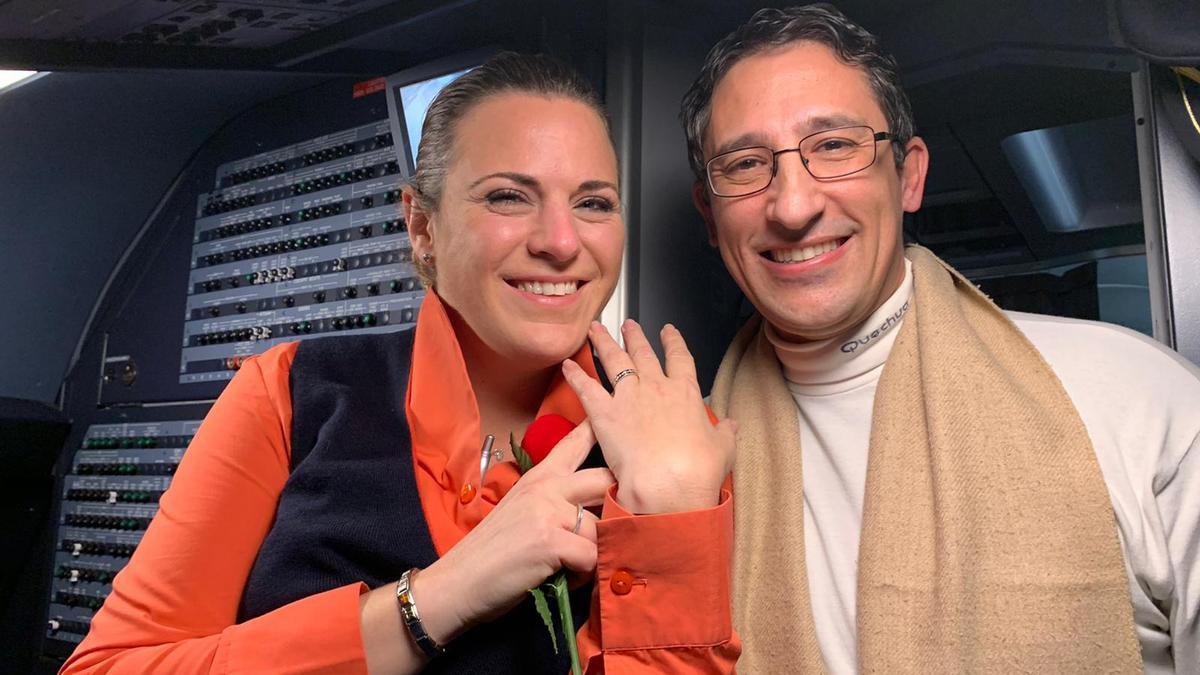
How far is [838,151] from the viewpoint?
1234mm

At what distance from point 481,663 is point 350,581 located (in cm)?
18

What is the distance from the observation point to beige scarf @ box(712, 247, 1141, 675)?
1.03m

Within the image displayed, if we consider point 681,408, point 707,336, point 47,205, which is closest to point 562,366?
point 681,408

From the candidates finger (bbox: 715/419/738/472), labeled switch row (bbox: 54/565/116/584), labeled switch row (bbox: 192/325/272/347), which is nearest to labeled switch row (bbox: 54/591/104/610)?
labeled switch row (bbox: 54/565/116/584)

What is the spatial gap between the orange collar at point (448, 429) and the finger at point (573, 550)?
0.58 ft

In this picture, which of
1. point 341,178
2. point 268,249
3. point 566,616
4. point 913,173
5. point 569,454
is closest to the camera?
point 566,616

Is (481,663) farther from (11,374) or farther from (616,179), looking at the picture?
(11,374)

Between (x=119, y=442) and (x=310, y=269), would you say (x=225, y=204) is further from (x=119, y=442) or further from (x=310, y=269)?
(x=119, y=442)

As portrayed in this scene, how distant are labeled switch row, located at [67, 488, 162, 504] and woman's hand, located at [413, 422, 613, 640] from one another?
134 cm

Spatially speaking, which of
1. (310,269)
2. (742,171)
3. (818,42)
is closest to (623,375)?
(742,171)

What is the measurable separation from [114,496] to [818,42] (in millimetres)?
1844

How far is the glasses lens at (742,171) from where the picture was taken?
48.8 inches

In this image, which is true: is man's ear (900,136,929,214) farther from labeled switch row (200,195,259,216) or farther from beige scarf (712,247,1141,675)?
labeled switch row (200,195,259,216)

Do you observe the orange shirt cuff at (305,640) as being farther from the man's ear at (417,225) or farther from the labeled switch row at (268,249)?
the labeled switch row at (268,249)
